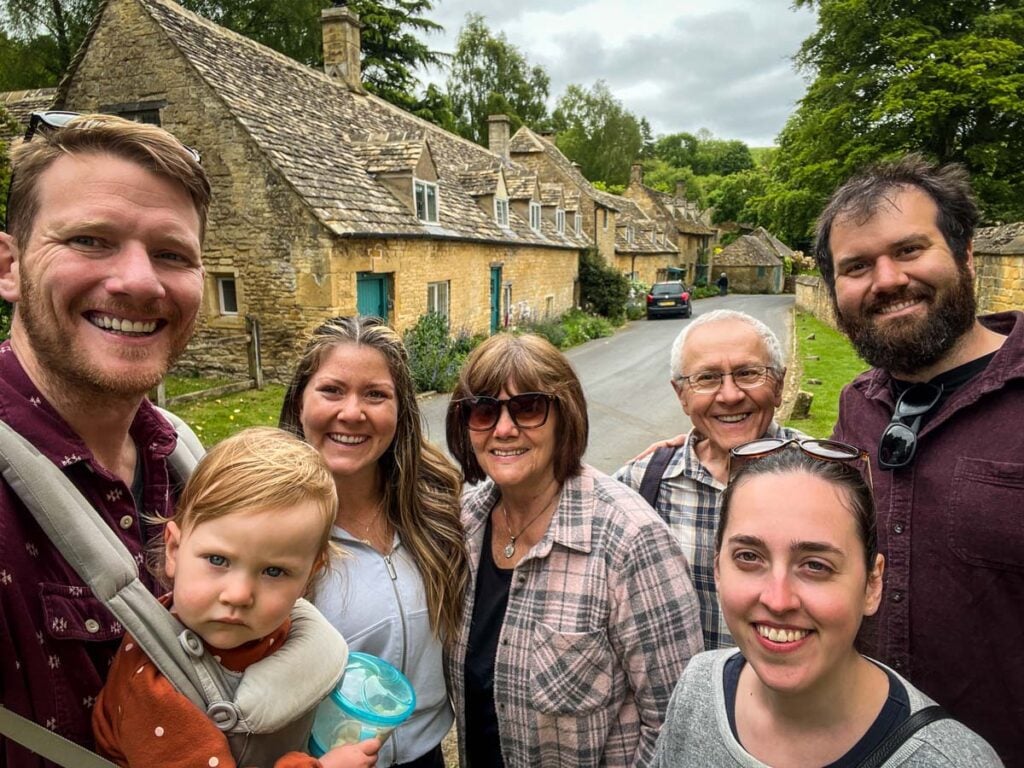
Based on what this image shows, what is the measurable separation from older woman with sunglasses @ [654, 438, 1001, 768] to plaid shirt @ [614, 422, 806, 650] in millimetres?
849

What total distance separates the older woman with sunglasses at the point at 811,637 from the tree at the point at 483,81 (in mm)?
45072

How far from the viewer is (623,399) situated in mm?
14008

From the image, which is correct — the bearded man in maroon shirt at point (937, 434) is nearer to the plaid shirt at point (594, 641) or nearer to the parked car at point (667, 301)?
the plaid shirt at point (594, 641)

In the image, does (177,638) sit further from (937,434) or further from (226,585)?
(937,434)

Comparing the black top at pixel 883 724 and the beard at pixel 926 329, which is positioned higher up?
the beard at pixel 926 329

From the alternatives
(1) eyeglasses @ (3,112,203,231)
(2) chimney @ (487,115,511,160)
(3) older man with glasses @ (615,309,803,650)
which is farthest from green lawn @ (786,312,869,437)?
(2) chimney @ (487,115,511,160)

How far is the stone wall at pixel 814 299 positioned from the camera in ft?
78.8

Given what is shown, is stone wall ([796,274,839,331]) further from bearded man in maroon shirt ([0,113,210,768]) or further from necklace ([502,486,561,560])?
bearded man in maroon shirt ([0,113,210,768])

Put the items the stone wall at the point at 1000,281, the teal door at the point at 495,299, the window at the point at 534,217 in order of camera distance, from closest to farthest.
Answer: the stone wall at the point at 1000,281 → the teal door at the point at 495,299 → the window at the point at 534,217

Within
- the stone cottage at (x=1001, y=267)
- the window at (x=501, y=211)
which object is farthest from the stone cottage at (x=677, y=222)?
the stone cottage at (x=1001, y=267)

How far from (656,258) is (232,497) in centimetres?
4776

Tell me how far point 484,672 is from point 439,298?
1526 cm

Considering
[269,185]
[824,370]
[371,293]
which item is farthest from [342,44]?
[824,370]

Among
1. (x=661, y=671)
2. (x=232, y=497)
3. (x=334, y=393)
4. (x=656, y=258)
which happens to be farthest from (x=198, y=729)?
(x=656, y=258)
